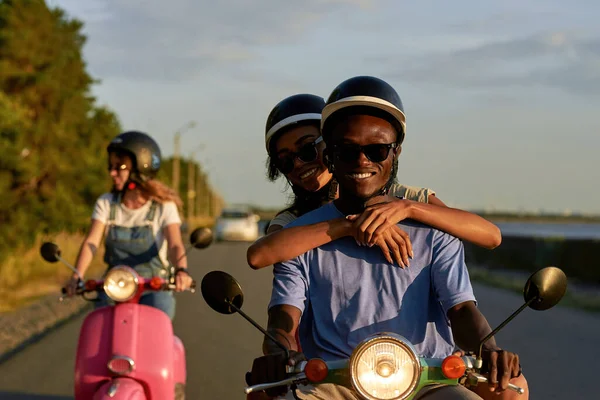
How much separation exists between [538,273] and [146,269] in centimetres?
359

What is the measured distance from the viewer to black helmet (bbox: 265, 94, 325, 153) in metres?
4.42

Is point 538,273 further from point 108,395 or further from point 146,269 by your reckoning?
point 146,269

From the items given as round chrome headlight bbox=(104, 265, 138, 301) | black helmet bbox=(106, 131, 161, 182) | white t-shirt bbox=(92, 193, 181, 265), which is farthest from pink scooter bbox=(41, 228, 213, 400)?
black helmet bbox=(106, 131, 161, 182)

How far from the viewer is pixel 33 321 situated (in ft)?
40.4

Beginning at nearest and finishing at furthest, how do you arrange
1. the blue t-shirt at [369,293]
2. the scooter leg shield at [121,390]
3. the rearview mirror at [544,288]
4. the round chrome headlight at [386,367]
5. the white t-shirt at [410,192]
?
the round chrome headlight at [386,367]
the rearview mirror at [544,288]
the blue t-shirt at [369,293]
the white t-shirt at [410,192]
the scooter leg shield at [121,390]

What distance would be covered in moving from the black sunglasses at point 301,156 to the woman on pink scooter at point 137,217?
6.13 feet

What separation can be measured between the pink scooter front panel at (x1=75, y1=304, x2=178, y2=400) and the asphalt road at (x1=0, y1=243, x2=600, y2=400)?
2.35m

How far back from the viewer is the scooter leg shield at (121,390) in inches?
197

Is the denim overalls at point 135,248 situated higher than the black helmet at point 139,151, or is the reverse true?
the black helmet at point 139,151

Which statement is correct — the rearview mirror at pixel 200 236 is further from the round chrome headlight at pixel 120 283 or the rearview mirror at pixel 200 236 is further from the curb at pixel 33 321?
the curb at pixel 33 321

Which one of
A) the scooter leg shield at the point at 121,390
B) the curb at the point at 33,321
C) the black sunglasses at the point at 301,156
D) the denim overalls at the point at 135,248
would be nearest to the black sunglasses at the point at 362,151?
the black sunglasses at the point at 301,156

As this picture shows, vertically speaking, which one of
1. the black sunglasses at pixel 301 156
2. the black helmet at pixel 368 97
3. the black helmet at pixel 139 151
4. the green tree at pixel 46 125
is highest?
the green tree at pixel 46 125

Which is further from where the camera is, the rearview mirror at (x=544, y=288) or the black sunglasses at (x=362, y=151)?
the black sunglasses at (x=362, y=151)

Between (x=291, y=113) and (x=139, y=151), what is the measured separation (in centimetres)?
195
